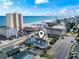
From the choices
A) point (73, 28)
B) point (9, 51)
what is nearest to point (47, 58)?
point (9, 51)

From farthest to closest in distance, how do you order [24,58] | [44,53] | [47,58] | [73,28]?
[73,28] → [44,53] → [47,58] → [24,58]

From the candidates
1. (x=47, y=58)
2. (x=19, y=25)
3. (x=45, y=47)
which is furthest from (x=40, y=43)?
(x=19, y=25)

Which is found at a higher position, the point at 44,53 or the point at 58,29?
the point at 58,29

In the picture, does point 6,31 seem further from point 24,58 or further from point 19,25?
point 24,58

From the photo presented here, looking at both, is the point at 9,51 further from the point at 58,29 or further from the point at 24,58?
the point at 58,29

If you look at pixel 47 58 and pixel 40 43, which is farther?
pixel 40 43

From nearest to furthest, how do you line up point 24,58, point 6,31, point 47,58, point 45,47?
point 24,58 → point 47,58 → point 45,47 → point 6,31

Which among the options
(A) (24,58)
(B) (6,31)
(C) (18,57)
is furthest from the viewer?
(B) (6,31)

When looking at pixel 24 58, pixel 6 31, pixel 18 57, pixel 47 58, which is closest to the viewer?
pixel 24 58

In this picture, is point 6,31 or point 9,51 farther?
point 6,31
